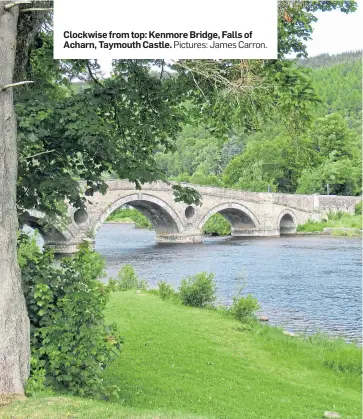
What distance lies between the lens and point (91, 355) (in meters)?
6.30

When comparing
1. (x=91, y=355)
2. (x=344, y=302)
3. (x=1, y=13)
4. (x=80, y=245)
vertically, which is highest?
(x=1, y=13)

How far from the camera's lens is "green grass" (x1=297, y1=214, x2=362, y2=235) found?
4991cm

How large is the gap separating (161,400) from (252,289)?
13353 mm

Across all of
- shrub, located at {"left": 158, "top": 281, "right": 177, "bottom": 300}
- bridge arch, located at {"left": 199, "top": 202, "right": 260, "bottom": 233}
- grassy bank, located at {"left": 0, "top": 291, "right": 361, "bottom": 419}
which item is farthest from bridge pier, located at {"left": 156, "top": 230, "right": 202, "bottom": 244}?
grassy bank, located at {"left": 0, "top": 291, "right": 361, "bottom": 419}

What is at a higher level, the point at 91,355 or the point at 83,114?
the point at 83,114

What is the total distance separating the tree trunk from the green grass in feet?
149

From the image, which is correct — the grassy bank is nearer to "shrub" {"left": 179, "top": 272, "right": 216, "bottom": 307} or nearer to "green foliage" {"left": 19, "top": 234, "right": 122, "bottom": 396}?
"green foliage" {"left": 19, "top": 234, "right": 122, "bottom": 396}

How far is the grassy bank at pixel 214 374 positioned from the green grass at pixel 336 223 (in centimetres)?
3843

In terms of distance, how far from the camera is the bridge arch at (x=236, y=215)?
147 feet

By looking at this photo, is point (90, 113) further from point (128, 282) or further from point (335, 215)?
point (335, 215)

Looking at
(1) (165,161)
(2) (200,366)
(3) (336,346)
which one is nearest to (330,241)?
(3) (336,346)

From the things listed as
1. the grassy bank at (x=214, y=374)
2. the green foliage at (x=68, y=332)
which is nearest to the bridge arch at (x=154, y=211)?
the grassy bank at (x=214, y=374)

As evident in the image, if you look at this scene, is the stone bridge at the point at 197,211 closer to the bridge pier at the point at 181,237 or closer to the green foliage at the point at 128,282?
the bridge pier at the point at 181,237

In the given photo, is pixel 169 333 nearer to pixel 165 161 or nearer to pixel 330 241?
pixel 330 241
